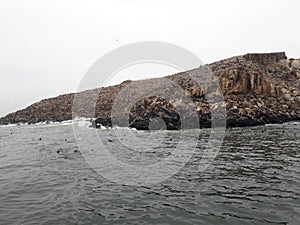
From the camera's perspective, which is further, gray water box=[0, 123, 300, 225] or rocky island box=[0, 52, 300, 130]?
rocky island box=[0, 52, 300, 130]

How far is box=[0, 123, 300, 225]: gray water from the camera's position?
298 inches

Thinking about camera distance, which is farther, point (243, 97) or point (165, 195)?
point (243, 97)

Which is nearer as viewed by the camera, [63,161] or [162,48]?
[63,161]

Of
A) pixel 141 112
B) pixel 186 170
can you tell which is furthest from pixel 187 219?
pixel 141 112

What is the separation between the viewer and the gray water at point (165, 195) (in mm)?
7566

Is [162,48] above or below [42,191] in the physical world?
above

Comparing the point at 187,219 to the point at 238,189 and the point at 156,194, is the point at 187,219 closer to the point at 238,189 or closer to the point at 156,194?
the point at 156,194

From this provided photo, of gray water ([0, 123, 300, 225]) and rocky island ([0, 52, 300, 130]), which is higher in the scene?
rocky island ([0, 52, 300, 130])

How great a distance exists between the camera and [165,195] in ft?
30.6

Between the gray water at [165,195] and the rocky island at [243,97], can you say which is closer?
the gray water at [165,195]

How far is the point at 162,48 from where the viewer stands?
24656mm

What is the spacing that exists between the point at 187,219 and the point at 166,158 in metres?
8.03

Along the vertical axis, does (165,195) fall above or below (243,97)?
below

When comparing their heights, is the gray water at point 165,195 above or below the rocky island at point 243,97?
below
